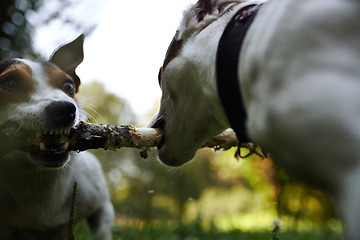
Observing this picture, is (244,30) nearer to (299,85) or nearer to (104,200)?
(299,85)

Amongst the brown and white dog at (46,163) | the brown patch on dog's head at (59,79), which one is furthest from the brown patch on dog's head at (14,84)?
the brown patch on dog's head at (59,79)

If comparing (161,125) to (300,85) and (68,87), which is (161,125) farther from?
(300,85)

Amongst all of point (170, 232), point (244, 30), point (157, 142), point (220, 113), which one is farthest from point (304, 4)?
point (170, 232)

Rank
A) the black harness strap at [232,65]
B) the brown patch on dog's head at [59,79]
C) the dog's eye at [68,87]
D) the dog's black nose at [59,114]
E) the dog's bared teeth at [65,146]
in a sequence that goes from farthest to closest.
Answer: the dog's eye at [68,87], the brown patch on dog's head at [59,79], the dog's bared teeth at [65,146], the dog's black nose at [59,114], the black harness strap at [232,65]

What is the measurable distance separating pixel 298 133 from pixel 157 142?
124 centimetres

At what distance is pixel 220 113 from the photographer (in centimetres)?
171

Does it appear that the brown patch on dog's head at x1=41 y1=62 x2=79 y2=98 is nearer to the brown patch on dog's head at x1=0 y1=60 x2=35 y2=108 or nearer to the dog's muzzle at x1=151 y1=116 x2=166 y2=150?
the brown patch on dog's head at x1=0 y1=60 x2=35 y2=108

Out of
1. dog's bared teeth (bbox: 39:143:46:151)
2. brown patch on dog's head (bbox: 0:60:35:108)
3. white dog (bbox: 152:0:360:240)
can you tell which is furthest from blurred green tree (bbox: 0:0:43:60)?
white dog (bbox: 152:0:360:240)

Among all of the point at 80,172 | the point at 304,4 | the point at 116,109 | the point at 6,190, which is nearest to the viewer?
the point at 304,4

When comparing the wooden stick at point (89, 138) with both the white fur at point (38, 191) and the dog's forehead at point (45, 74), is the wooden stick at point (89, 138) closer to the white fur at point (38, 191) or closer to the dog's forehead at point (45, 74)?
the white fur at point (38, 191)

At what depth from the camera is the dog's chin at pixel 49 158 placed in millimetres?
2094

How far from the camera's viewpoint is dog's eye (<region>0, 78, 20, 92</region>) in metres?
2.12

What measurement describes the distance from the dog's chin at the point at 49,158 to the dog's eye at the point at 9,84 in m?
0.40

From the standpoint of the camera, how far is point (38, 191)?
2.55 meters
